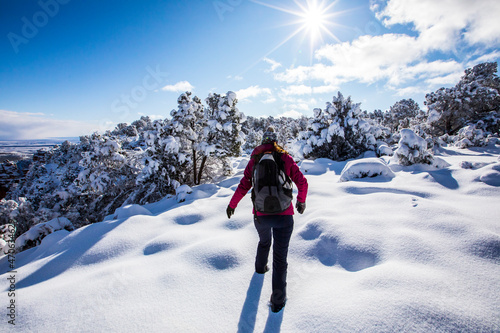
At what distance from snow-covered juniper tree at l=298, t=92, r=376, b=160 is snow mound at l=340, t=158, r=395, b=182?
26.4ft

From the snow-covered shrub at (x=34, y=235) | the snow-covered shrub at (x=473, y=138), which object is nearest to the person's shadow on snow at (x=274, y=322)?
the snow-covered shrub at (x=34, y=235)

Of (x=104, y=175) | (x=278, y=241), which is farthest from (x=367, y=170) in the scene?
(x=104, y=175)

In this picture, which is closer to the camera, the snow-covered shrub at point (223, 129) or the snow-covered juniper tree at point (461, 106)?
the snow-covered shrub at point (223, 129)

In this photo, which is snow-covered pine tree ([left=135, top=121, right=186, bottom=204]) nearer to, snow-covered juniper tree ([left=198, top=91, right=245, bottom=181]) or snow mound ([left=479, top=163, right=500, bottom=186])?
snow-covered juniper tree ([left=198, top=91, right=245, bottom=181])

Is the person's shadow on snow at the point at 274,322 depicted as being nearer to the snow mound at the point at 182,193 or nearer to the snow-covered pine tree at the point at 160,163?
the snow mound at the point at 182,193

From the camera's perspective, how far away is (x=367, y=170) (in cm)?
687

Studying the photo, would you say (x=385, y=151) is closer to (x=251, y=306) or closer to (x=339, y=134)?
(x=339, y=134)

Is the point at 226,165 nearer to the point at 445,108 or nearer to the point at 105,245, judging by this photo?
the point at 105,245

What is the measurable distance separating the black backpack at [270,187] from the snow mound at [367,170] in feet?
18.5

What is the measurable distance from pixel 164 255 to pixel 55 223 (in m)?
6.48

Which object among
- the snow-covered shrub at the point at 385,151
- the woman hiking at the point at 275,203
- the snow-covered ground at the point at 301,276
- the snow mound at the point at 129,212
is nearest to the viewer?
the snow-covered ground at the point at 301,276

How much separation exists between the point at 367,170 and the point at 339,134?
826 centimetres

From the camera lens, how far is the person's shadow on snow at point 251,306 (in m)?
1.94

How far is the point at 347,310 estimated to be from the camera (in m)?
1.79
